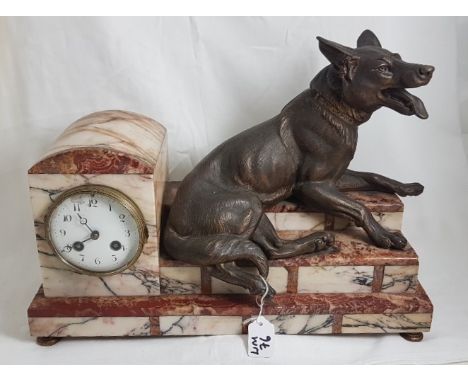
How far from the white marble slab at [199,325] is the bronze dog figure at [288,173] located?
0.45 feet

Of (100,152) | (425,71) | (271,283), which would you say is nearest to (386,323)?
(271,283)

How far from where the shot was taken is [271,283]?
1.83 metres

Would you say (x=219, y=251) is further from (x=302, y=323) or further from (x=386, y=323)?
(x=386, y=323)

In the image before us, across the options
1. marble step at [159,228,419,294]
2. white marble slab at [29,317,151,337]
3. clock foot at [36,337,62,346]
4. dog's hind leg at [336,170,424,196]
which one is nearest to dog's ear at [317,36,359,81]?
dog's hind leg at [336,170,424,196]

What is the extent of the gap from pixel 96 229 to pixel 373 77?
3.00 feet

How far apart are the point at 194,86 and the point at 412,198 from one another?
3.38ft

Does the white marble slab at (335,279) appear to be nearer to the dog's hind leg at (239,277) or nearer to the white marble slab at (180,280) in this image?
the dog's hind leg at (239,277)

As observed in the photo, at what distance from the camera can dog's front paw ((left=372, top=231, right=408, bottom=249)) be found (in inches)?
72.9

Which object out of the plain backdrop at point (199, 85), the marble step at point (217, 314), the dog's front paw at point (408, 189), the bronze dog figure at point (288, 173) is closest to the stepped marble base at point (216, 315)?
the marble step at point (217, 314)

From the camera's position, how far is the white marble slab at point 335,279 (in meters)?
1.82

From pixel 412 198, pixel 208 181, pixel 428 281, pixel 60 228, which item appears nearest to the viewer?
pixel 60 228

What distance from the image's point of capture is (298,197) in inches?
76.4

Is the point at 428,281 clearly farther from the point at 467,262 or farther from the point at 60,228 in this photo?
the point at 60,228

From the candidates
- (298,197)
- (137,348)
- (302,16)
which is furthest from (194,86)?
(137,348)
